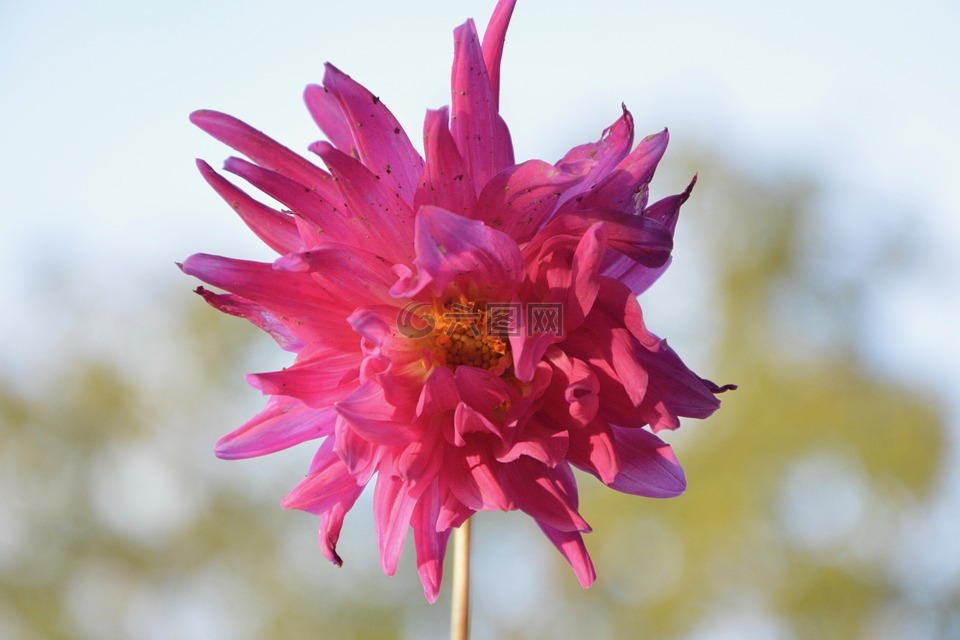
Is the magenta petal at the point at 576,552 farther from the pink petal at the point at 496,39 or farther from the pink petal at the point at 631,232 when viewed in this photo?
the pink petal at the point at 496,39

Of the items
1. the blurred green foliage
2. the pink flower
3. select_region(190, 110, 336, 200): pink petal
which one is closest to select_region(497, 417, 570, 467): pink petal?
the pink flower

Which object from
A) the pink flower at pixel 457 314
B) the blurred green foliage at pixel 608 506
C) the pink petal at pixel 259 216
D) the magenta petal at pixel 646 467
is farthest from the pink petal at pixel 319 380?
the blurred green foliage at pixel 608 506

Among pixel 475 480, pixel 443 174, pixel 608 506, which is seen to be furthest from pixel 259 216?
pixel 608 506

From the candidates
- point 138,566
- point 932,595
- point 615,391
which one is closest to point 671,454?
point 615,391

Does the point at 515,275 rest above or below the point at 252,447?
above

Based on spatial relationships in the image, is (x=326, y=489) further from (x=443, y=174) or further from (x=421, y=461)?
(x=443, y=174)

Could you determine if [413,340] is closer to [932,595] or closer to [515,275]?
[515,275]

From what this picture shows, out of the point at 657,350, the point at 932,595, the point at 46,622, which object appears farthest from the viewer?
the point at 46,622

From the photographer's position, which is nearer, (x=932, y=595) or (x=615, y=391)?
(x=615, y=391)
